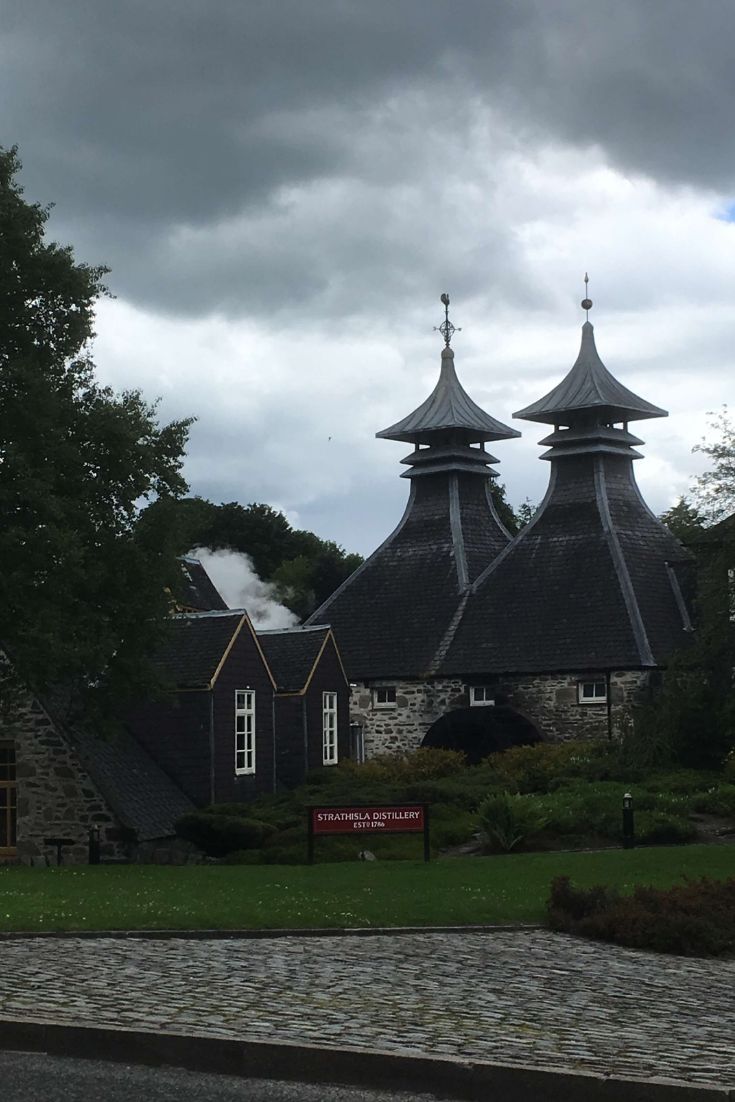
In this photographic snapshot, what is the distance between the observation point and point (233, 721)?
36.2 meters

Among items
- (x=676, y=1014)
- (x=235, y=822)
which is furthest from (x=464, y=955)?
(x=235, y=822)

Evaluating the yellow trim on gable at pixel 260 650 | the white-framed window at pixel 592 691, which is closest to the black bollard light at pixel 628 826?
the yellow trim on gable at pixel 260 650

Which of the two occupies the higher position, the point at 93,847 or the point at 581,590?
the point at 581,590

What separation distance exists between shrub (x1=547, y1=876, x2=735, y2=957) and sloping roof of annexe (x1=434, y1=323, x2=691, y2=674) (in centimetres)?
2785

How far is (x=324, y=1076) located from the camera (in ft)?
30.7

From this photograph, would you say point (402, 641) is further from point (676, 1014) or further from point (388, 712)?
point (676, 1014)

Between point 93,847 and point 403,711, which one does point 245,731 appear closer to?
point 93,847

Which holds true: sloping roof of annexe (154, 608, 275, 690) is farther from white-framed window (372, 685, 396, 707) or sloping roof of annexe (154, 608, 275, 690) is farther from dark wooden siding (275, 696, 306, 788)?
white-framed window (372, 685, 396, 707)

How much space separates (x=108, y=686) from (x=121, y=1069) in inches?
784

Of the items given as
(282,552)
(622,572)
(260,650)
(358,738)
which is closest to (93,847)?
(260,650)

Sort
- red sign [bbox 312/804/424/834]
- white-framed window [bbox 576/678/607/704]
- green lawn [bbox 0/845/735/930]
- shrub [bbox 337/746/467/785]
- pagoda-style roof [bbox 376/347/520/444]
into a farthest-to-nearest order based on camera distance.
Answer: pagoda-style roof [bbox 376/347/520/444] → white-framed window [bbox 576/678/607/704] → shrub [bbox 337/746/467/785] → red sign [bbox 312/804/424/834] → green lawn [bbox 0/845/735/930]

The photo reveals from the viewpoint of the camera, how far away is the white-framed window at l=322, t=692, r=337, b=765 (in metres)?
42.6

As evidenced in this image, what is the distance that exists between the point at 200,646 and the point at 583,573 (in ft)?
57.7

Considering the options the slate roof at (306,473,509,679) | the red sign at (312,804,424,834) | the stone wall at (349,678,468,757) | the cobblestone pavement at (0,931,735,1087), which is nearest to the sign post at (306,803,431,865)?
the red sign at (312,804,424,834)
